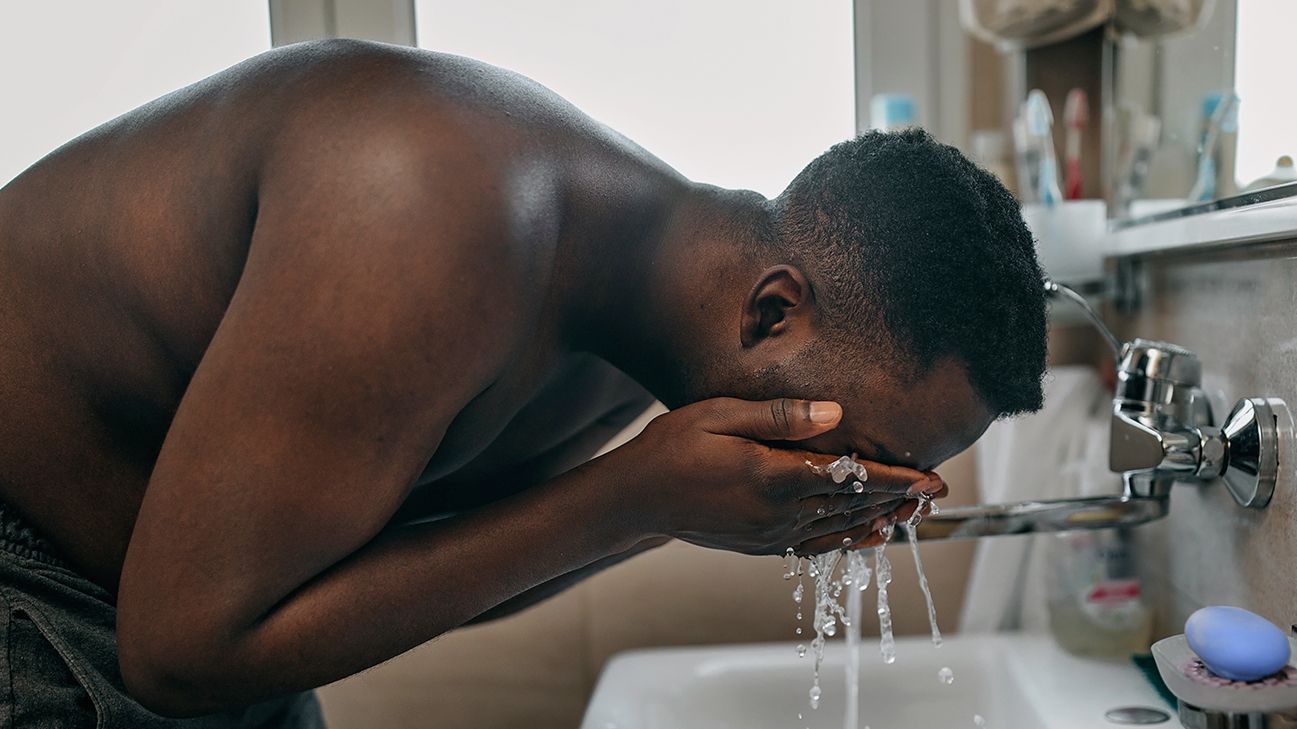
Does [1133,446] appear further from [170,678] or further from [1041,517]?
[170,678]

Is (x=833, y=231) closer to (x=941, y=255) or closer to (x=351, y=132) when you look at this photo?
(x=941, y=255)

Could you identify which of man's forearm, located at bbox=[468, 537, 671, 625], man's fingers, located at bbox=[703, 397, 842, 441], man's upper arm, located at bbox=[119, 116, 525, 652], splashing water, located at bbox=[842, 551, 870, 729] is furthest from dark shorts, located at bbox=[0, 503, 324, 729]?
splashing water, located at bbox=[842, 551, 870, 729]

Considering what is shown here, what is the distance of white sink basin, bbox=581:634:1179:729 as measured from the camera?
90 cm

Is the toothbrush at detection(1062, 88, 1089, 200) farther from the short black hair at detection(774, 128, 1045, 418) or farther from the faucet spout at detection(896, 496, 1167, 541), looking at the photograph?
the short black hair at detection(774, 128, 1045, 418)

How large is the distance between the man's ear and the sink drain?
0.44 m

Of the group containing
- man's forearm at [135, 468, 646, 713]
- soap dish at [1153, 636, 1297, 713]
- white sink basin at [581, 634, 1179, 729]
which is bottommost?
white sink basin at [581, 634, 1179, 729]

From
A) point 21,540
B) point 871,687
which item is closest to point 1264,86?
point 871,687

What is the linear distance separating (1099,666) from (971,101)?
2.16 feet

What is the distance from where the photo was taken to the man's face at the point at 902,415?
64 centimetres

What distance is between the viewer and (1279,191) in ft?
2.28

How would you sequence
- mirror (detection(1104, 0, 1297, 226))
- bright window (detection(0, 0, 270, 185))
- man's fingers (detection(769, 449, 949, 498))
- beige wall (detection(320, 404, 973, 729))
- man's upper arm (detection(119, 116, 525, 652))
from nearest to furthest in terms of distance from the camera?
1. man's upper arm (detection(119, 116, 525, 652))
2. man's fingers (detection(769, 449, 949, 498))
3. mirror (detection(1104, 0, 1297, 226))
4. beige wall (detection(320, 404, 973, 729))
5. bright window (detection(0, 0, 270, 185))

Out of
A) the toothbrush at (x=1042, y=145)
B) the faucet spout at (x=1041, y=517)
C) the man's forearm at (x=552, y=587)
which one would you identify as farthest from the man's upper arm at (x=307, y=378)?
the toothbrush at (x=1042, y=145)

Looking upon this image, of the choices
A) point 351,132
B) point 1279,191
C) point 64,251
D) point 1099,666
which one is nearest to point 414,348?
point 351,132

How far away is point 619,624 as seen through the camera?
1109mm
